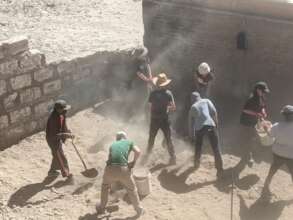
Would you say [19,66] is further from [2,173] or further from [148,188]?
[148,188]

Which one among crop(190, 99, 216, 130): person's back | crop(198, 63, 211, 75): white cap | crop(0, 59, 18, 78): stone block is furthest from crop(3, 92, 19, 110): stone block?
crop(198, 63, 211, 75): white cap

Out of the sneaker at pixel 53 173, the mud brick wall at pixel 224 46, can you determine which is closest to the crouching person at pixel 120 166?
the sneaker at pixel 53 173

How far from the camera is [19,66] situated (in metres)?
10.3

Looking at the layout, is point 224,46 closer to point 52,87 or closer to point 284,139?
point 52,87

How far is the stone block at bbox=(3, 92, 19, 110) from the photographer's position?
10266 millimetres

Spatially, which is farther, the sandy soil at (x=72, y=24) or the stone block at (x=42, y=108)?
the sandy soil at (x=72, y=24)

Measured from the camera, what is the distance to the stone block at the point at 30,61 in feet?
33.9

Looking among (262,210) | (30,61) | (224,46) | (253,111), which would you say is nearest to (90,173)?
(30,61)

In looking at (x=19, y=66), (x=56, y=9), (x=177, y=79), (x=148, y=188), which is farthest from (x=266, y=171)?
(x=56, y=9)

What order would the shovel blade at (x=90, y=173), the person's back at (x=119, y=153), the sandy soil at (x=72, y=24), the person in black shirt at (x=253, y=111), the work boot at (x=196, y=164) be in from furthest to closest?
1. the sandy soil at (x=72, y=24)
2. the work boot at (x=196, y=164)
3. the person in black shirt at (x=253, y=111)
4. the shovel blade at (x=90, y=173)
5. the person's back at (x=119, y=153)

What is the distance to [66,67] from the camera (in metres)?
11.5

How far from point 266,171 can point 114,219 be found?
11.2 ft

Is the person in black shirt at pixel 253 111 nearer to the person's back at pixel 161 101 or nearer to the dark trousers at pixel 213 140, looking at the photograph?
the dark trousers at pixel 213 140

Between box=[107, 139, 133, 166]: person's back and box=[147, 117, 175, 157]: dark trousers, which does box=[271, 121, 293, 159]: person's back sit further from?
box=[107, 139, 133, 166]: person's back
